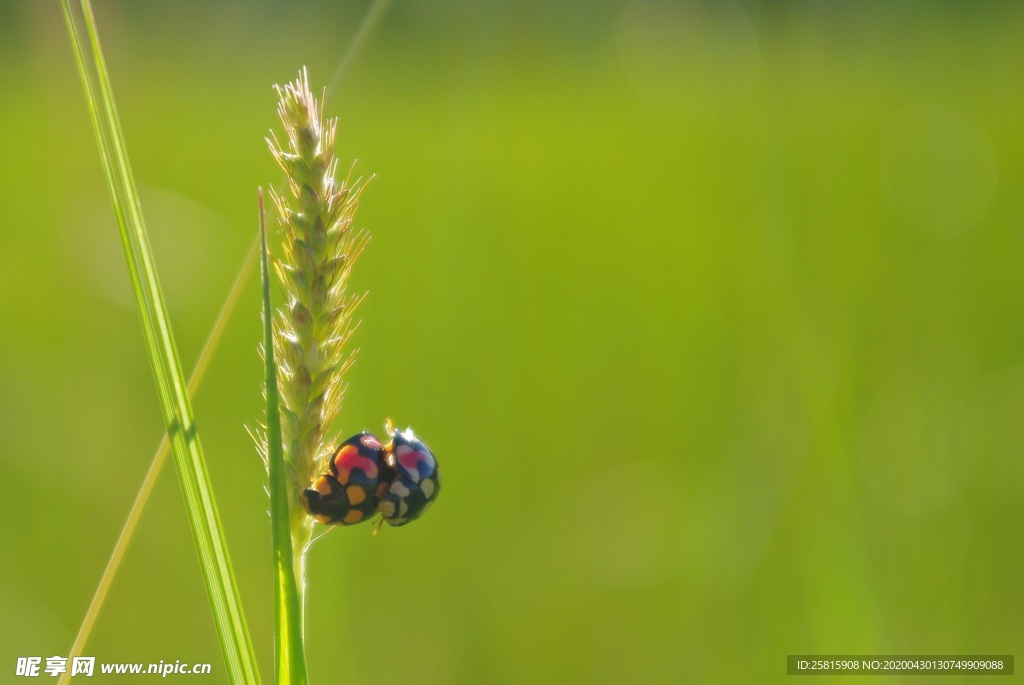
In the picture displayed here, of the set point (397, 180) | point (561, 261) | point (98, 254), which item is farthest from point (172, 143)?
point (98, 254)

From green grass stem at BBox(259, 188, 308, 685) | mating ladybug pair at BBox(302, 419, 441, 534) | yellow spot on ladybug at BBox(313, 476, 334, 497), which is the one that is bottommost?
green grass stem at BBox(259, 188, 308, 685)

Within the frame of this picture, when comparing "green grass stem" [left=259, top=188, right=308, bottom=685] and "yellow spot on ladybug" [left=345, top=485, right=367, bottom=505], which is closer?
"green grass stem" [left=259, top=188, right=308, bottom=685]

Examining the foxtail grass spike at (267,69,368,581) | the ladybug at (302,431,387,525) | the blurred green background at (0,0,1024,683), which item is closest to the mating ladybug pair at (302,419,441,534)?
the ladybug at (302,431,387,525)

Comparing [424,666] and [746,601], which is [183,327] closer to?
[424,666]

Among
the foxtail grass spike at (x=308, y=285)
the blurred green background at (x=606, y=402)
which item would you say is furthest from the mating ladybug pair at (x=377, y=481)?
the blurred green background at (x=606, y=402)

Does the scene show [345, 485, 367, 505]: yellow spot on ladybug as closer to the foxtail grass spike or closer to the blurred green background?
the foxtail grass spike

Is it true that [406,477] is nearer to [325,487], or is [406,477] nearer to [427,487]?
[427,487]

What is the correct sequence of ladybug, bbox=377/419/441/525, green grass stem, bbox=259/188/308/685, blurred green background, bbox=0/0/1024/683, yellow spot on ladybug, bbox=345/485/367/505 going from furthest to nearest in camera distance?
blurred green background, bbox=0/0/1024/683 → ladybug, bbox=377/419/441/525 → yellow spot on ladybug, bbox=345/485/367/505 → green grass stem, bbox=259/188/308/685
